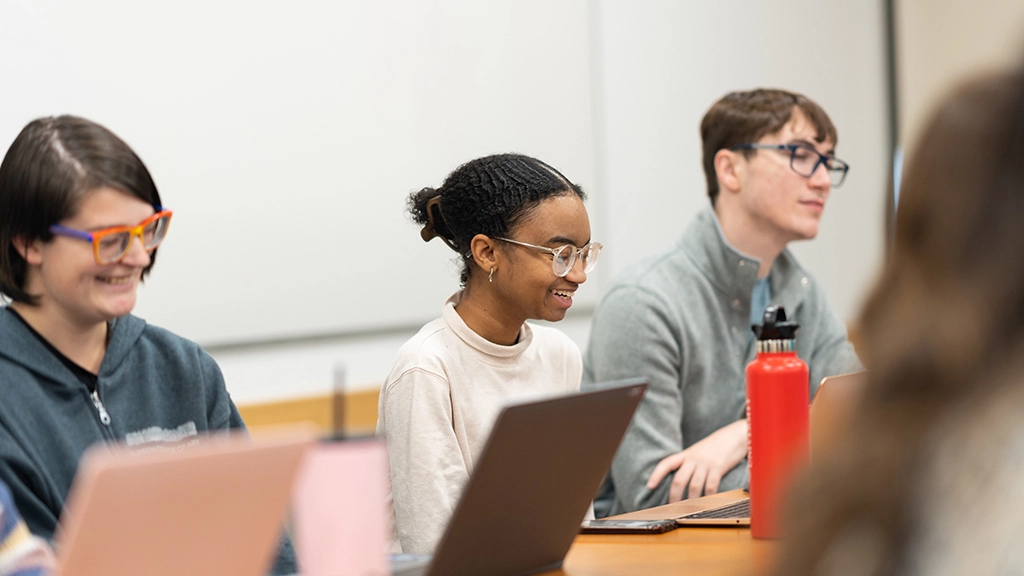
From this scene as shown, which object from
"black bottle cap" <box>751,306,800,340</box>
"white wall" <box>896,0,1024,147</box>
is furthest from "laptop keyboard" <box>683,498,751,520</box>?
"white wall" <box>896,0,1024,147</box>

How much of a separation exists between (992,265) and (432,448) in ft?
4.34

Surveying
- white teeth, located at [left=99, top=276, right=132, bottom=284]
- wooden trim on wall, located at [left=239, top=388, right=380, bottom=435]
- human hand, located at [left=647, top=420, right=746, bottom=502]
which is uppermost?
white teeth, located at [left=99, top=276, right=132, bottom=284]

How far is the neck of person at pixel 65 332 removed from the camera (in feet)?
5.46

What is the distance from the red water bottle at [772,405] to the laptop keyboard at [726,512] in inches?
7.4

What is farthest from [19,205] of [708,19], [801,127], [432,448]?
[708,19]

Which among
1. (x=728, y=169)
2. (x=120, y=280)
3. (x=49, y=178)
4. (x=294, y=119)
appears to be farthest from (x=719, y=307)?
(x=49, y=178)

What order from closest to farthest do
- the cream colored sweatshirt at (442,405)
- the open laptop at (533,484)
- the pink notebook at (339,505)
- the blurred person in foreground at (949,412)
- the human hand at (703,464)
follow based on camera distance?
the blurred person in foreground at (949,412) < the pink notebook at (339,505) < the open laptop at (533,484) < the cream colored sweatshirt at (442,405) < the human hand at (703,464)

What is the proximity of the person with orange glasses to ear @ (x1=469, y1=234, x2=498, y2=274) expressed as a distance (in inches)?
22.0

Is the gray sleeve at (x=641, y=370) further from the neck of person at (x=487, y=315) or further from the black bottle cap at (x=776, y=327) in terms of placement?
the black bottle cap at (x=776, y=327)

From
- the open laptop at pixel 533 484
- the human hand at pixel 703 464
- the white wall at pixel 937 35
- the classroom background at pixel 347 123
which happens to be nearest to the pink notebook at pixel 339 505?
the open laptop at pixel 533 484

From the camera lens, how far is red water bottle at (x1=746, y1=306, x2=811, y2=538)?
1.47m

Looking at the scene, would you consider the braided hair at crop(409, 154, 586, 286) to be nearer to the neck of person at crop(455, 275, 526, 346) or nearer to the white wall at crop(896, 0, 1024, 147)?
the neck of person at crop(455, 275, 526, 346)

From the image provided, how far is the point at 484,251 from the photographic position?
206 cm

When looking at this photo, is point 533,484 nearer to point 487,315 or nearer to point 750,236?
point 487,315
